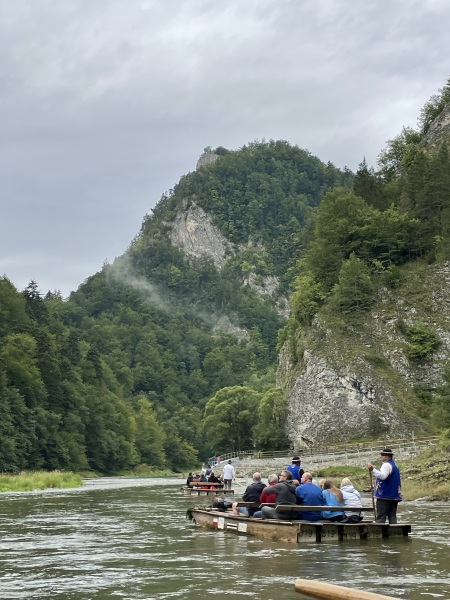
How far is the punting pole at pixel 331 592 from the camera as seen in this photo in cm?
1075

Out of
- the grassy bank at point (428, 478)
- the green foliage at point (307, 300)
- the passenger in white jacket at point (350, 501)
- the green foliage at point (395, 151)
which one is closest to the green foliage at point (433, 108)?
the green foliage at point (395, 151)

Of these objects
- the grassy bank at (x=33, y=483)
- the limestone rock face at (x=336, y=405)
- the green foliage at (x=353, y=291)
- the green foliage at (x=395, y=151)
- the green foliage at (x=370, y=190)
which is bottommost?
the grassy bank at (x=33, y=483)

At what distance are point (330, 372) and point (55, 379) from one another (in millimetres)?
43717

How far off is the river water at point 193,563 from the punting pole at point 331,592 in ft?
4.39

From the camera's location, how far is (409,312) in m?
103

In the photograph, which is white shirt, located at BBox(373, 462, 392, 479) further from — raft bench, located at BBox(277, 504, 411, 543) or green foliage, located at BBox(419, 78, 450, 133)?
green foliage, located at BBox(419, 78, 450, 133)

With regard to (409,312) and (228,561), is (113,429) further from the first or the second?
(228,561)

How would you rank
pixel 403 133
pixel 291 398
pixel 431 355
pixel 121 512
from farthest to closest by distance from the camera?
pixel 403 133 < pixel 291 398 < pixel 431 355 < pixel 121 512

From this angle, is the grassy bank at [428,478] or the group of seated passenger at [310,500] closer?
the group of seated passenger at [310,500]

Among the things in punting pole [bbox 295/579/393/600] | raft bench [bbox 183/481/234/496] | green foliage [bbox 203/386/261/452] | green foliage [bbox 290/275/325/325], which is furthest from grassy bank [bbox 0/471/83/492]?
green foliage [bbox 203/386/261/452]

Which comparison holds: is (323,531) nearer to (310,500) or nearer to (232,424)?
(310,500)

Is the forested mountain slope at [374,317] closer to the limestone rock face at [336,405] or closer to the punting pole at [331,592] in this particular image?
the limestone rock face at [336,405]

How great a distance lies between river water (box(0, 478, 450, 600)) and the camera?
50.9 ft

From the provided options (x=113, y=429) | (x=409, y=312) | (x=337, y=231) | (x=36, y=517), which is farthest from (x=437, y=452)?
(x=113, y=429)
